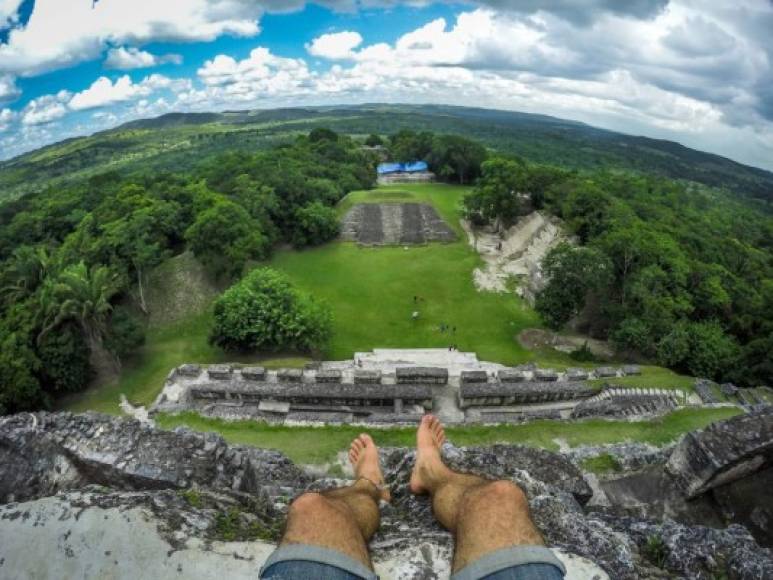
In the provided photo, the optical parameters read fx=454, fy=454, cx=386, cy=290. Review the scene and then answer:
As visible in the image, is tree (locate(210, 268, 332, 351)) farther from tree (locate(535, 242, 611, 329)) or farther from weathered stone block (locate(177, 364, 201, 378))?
tree (locate(535, 242, 611, 329))

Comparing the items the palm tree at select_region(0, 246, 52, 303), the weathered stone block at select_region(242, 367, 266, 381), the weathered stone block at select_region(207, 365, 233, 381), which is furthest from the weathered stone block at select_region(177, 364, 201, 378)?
the palm tree at select_region(0, 246, 52, 303)

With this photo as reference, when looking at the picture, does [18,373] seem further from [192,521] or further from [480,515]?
[480,515]

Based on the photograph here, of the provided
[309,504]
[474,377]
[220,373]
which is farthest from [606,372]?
[309,504]

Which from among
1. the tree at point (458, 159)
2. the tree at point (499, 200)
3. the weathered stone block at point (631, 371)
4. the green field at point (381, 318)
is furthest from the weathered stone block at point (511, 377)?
the tree at point (458, 159)

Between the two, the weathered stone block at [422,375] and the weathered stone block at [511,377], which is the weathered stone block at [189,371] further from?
the weathered stone block at [511,377]

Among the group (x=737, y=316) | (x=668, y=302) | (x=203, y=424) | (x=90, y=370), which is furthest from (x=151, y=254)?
(x=737, y=316)

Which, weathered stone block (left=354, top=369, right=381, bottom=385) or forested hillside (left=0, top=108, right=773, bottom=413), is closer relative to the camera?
weathered stone block (left=354, top=369, right=381, bottom=385)

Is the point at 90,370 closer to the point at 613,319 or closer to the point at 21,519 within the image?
the point at 21,519
